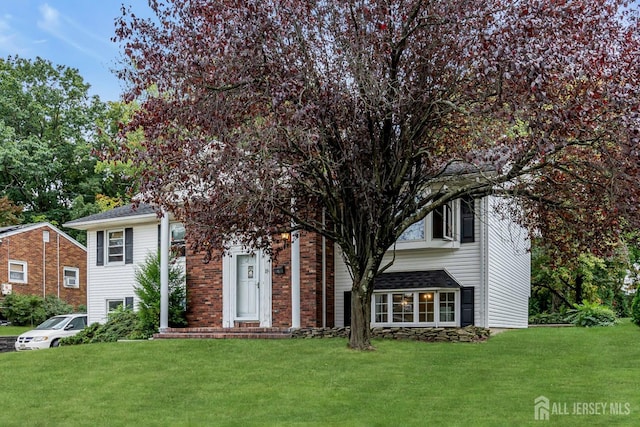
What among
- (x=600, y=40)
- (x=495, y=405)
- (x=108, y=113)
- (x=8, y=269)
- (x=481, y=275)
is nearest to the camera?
(x=495, y=405)

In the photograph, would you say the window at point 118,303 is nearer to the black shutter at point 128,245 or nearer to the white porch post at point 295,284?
the black shutter at point 128,245

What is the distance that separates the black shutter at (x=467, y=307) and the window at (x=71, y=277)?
71.2 ft

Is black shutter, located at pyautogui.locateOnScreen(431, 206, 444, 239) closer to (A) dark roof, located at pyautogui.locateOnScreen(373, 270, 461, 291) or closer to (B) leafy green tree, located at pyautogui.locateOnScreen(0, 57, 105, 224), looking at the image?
(A) dark roof, located at pyautogui.locateOnScreen(373, 270, 461, 291)

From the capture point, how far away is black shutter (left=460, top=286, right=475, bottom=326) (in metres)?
14.5

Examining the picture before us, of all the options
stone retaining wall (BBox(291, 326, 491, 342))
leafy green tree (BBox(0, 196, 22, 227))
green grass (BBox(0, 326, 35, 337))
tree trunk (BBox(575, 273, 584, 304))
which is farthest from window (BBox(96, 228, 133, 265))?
tree trunk (BBox(575, 273, 584, 304))

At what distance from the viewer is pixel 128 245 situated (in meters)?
20.2

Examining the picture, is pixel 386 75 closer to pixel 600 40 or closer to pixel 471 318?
pixel 600 40

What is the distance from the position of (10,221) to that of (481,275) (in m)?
26.9

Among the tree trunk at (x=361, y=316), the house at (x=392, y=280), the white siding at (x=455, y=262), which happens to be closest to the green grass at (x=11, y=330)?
the house at (x=392, y=280)

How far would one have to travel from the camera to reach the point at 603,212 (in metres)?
11.0

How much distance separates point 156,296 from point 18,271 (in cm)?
1363

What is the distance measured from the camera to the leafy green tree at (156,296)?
677 inches

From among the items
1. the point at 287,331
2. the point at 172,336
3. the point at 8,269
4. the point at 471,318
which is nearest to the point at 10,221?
the point at 8,269

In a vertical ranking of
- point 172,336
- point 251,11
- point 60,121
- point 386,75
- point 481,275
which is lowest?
point 172,336
